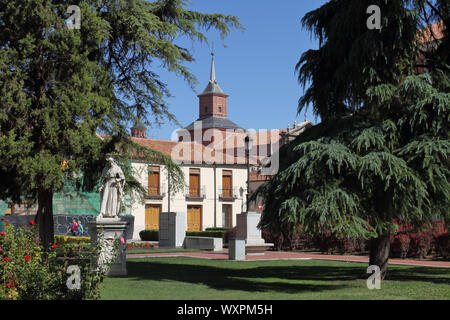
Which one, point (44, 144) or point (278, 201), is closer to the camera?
point (278, 201)

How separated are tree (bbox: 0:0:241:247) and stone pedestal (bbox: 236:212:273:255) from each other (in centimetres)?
741

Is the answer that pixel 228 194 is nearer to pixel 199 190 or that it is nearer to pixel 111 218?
pixel 199 190

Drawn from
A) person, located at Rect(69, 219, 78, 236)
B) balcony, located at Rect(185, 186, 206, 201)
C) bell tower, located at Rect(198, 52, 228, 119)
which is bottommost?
person, located at Rect(69, 219, 78, 236)

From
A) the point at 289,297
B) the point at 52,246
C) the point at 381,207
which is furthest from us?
the point at 381,207

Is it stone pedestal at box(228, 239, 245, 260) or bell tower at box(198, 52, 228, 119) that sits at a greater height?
bell tower at box(198, 52, 228, 119)

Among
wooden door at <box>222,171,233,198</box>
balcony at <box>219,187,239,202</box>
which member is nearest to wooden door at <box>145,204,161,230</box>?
balcony at <box>219,187,239,202</box>

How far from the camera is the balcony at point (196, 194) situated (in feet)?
141

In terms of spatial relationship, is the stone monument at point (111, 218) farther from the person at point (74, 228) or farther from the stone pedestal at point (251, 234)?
the person at point (74, 228)

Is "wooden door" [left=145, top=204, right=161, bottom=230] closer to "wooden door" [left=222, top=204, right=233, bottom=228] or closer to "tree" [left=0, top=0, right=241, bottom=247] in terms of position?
"wooden door" [left=222, top=204, right=233, bottom=228]

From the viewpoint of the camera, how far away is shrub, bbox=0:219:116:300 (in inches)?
289

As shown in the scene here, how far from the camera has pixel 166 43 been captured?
15.3 meters

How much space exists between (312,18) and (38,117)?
7273 mm
